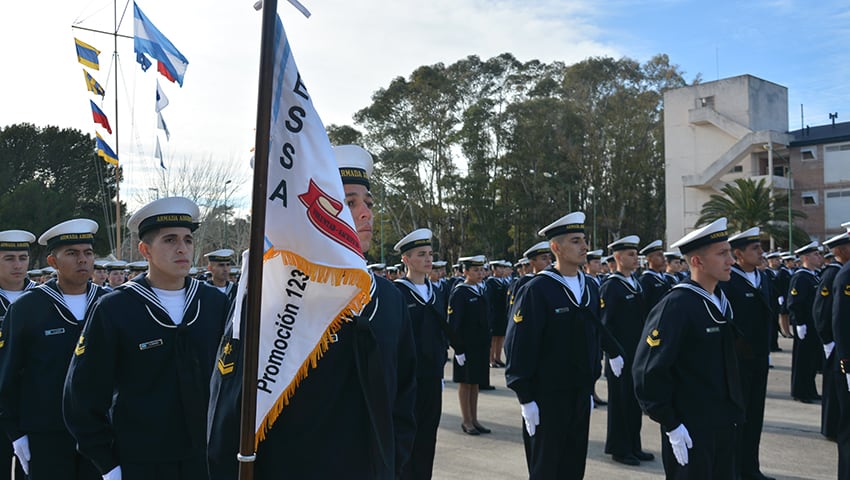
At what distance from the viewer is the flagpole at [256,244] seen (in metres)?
2.13

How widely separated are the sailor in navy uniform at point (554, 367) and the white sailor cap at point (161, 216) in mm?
2955

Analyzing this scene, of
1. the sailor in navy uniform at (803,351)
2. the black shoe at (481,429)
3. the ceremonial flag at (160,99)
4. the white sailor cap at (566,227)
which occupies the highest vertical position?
the ceremonial flag at (160,99)

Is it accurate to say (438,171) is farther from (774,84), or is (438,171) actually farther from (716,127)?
(774,84)

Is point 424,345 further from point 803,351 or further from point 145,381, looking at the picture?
point 803,351

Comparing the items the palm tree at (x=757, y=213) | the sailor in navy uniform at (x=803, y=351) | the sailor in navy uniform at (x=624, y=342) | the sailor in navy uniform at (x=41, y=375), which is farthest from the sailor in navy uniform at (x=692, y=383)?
the palm tree at (x=757, y=213)

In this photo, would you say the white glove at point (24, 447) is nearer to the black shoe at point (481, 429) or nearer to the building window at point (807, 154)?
the black shoe at point (481, 429)

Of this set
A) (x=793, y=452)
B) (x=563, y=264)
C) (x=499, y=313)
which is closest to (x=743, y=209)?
(x=499, y=313)

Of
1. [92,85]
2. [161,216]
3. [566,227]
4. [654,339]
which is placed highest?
[92,85]

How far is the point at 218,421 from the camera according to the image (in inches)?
101

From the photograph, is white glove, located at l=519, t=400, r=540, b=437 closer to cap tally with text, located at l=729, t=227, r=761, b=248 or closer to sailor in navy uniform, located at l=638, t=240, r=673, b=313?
cap tally with text, located at l=729, t=227, r=761, b=248

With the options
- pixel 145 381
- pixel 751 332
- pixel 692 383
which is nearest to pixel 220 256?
pixel 145 381

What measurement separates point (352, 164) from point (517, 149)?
4796cm

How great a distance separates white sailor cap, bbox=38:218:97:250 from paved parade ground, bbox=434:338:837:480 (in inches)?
165

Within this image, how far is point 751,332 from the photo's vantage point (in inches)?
305
